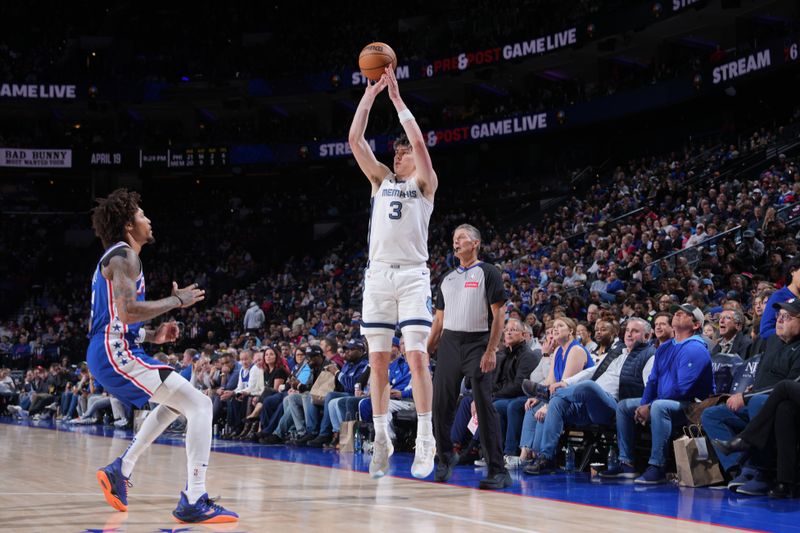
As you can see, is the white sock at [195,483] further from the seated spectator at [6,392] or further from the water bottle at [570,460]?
the seated spectator at [6,392]

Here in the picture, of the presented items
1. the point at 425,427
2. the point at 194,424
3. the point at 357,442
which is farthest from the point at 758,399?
the point at 357,442

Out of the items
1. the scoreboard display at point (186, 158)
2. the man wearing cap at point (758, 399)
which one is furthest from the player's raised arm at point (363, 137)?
the scoreboard display at point (186, 158)

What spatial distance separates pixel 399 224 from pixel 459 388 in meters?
1.50

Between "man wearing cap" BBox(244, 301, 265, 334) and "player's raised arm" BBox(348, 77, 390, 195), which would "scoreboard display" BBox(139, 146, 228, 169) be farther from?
"player's raised arm" BBox(348, 77, 390, 195)

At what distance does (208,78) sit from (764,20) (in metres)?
19.8

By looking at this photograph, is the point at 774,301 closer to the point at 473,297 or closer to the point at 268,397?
the point at 473,297

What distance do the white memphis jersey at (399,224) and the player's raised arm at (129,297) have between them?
4.77 feet

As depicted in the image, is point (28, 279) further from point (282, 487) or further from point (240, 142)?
point (282, 487)

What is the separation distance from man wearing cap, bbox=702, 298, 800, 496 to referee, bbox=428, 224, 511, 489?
5.43ft

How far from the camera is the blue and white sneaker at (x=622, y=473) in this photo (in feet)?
23.8

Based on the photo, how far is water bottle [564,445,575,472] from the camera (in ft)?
26.6

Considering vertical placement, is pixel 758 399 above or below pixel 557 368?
below

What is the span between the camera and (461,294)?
666 cm

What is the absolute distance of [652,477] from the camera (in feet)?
22.6
